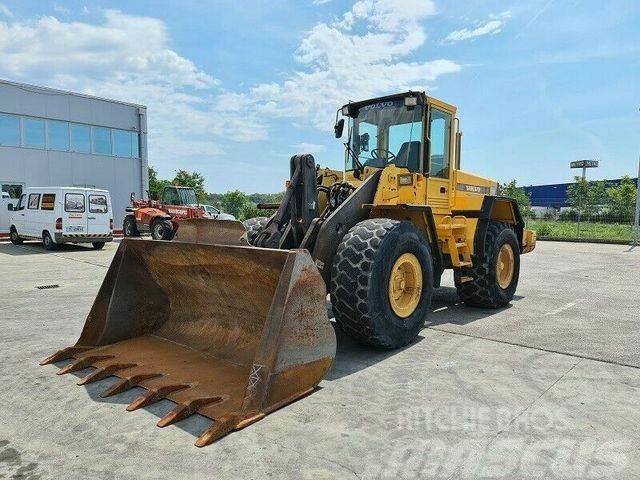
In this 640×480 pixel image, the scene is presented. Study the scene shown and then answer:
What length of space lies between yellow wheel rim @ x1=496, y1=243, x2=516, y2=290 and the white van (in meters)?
13.1

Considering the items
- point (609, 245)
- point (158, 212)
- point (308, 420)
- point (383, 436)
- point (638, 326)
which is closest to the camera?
point (383, 436)

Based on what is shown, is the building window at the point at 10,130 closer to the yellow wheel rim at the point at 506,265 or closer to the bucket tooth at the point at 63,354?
the bucket tooth at the point at 63,354

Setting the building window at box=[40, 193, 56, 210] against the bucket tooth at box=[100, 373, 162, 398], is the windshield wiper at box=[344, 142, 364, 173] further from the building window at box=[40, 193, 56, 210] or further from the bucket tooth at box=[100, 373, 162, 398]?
the building window at box=[40, 193, 56, 210]

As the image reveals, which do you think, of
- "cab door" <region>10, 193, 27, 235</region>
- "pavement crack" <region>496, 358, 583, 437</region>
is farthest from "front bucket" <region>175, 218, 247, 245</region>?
"cab door" <region>10, 193, 27, 235</region>

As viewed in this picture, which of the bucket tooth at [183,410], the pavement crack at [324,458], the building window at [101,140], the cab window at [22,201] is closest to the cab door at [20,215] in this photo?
the cab window at [22,201]

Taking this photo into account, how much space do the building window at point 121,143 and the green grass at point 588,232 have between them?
21.7m

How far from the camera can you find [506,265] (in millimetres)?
7605

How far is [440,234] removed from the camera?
6.23 meters

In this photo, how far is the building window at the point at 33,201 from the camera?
16.1 metres

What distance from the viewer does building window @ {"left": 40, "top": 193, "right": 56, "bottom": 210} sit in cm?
1538

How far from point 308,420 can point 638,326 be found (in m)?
4.87

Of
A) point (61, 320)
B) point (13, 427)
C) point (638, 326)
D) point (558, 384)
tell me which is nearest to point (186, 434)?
point (13, 427)

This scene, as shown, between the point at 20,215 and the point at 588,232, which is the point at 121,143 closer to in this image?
the point at 20,215

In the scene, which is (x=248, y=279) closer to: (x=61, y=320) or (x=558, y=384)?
(x=558, y=384)
